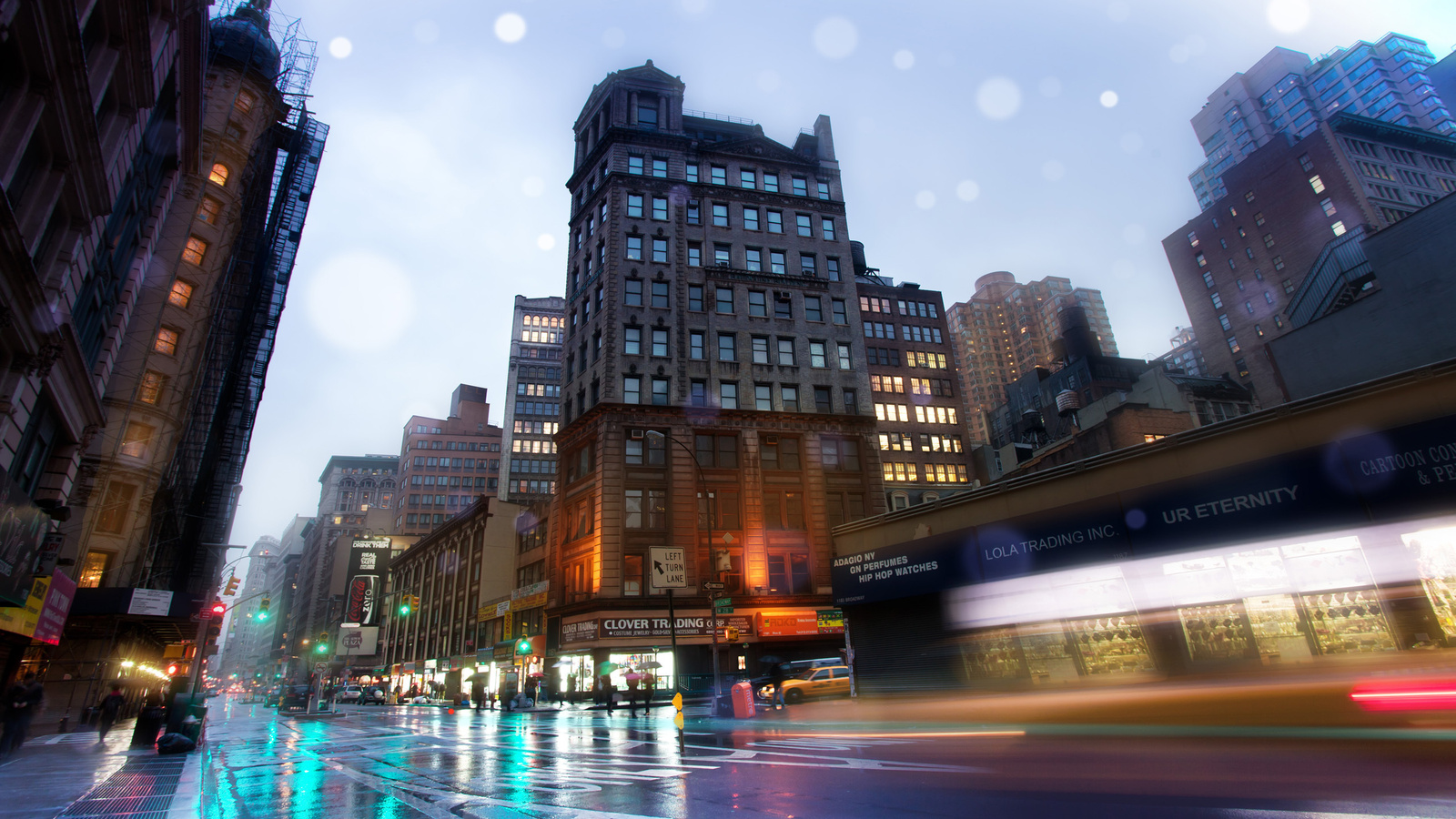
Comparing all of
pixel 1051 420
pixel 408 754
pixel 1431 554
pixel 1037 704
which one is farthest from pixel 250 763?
pixel 1051 420

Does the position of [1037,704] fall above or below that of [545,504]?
below

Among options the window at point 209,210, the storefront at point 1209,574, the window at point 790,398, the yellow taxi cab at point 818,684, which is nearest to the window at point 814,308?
the window at point 790,398

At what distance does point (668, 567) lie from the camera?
38.5m

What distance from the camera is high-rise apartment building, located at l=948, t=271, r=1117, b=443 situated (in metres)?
167

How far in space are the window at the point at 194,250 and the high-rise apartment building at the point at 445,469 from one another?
78020 millimetres

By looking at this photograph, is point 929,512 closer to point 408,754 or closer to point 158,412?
point 408,754

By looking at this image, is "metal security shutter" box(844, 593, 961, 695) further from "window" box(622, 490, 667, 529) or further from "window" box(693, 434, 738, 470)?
"window" box(693, 434, 738, 470)

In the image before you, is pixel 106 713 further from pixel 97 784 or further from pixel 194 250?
pixel 194 250

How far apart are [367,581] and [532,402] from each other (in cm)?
3465

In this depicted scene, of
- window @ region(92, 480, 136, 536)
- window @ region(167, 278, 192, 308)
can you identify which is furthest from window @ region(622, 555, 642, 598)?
window @ region(167, 278, 192, 308)

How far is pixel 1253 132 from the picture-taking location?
138 meters

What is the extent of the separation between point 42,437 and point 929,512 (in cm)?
2647

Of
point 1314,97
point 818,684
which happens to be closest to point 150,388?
point 818,684

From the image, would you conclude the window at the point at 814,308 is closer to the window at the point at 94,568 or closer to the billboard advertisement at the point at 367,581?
the window at the point at 94,568
